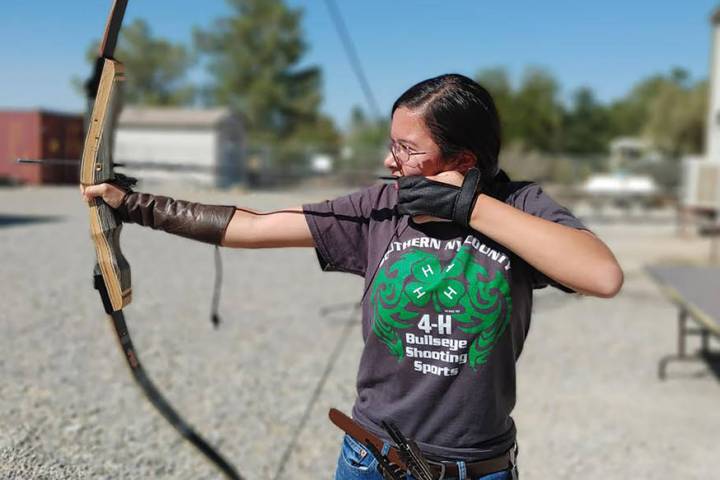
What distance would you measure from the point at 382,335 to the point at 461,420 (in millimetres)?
263

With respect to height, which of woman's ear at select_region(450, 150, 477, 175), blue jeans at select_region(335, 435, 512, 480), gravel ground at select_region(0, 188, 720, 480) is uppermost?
woman's ear at select_region(450, 150, 477, 175)

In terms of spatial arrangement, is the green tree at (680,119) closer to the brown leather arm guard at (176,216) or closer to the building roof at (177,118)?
the building roof at (177,118)

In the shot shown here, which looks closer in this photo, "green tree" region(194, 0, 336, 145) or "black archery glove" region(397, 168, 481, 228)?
"black archery glove" region(397, 168, 481, 228)

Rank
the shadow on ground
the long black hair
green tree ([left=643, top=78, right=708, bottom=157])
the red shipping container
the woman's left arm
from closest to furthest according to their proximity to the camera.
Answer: the woman's left arm < the long black hair < the red shipping container < the shadow on ground < green tree ([left=643, top=78, right=708, bottom=157])

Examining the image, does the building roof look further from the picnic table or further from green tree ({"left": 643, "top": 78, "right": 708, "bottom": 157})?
green tree ({"left": 643, "top": 78, "right": 708, "bottom": 157})

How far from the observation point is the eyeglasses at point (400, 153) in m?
1.84

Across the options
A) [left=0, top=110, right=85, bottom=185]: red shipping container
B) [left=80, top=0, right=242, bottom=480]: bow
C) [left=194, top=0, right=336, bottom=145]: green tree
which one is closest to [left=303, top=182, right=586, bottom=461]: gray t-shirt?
[left=80, top=0, right=242, bottom=480]: bow

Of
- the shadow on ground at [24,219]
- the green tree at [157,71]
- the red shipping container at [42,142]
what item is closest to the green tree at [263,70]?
the green tree at [157,71]

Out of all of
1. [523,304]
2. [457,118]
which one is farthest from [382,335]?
[457,118]

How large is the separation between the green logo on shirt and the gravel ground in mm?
788

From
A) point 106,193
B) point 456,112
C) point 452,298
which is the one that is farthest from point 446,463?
point 106,193

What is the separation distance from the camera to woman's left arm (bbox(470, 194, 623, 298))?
1.67 meters

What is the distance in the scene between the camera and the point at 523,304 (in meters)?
1.84

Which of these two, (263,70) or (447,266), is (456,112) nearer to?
(447,266)
